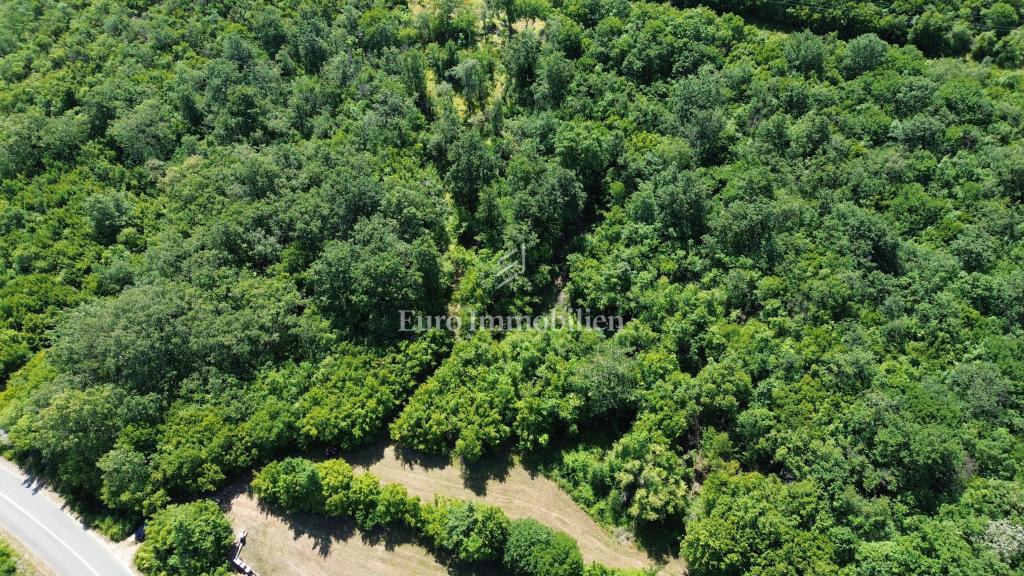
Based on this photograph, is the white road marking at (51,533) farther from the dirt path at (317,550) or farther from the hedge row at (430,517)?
the hedge row at (430,517)

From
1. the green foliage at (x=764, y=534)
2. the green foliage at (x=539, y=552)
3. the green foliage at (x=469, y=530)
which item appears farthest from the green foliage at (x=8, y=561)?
the green foliage at (x=764, y=534)

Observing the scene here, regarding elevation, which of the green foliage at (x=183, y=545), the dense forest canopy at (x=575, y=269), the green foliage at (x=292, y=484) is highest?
the dense forest canopy at (x=575, y=269)

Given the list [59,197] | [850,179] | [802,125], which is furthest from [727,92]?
[59,197]

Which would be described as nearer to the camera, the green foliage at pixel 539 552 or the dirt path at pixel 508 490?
the green foliage at pixel 539 552

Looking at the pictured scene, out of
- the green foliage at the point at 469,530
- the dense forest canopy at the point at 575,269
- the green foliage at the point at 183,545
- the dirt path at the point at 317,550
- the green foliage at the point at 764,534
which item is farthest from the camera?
the dirt path at the point at 317,550

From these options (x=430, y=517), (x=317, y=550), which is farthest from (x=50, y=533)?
(x=430, y=517)

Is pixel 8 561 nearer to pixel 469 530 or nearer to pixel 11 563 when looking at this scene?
pixel 11 563

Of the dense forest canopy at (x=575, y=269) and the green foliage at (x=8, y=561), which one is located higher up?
the dense forest canopy at (x=575, y=269)
